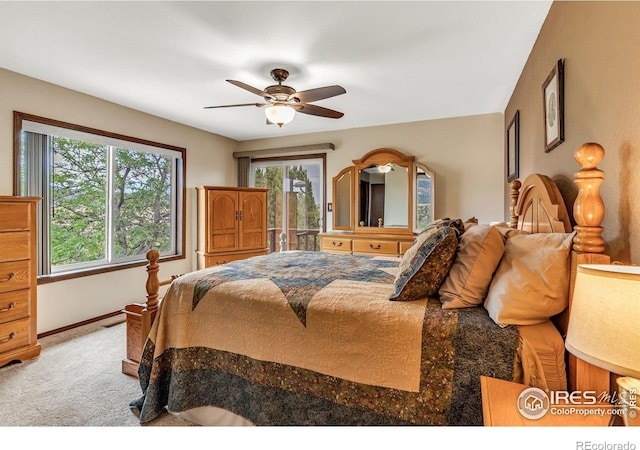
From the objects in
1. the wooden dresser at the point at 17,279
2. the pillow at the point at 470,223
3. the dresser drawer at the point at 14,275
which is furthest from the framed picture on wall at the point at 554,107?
the dresser drawer at the point at 14,275

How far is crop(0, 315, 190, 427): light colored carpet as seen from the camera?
1795mm

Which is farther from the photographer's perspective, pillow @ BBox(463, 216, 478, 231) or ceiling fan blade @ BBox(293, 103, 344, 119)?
ceiling fan blade @ BBox(293, 103, 344, 119)

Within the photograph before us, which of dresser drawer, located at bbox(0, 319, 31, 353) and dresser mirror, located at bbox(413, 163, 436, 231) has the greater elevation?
dresser mirror, located at bbox(413, 163, 436, 231)

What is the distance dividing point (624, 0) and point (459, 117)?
2.96m

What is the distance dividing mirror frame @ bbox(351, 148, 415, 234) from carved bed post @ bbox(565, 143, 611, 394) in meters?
2.94

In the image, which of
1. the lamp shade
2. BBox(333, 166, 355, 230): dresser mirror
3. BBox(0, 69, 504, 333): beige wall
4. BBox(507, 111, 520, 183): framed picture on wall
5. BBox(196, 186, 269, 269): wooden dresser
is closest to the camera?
the lamp shade

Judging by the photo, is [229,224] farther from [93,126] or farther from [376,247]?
[376,247]

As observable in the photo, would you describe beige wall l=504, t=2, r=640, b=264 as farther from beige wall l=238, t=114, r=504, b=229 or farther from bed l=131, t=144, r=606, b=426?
beige wall l=238, t=114, r=504, b=229

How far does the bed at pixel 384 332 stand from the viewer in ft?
3.79

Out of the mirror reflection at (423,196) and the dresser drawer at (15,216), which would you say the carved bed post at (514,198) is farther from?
the dresser drawer at (15,216)

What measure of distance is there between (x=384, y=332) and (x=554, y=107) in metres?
1.56

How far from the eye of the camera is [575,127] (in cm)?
148

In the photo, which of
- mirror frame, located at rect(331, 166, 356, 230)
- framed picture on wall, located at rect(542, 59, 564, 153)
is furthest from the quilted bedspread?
mirror frame, located at rect(331, 166, 356, 230)
